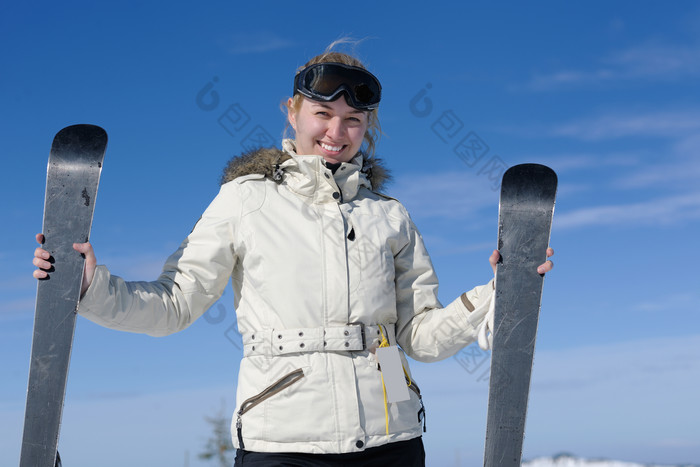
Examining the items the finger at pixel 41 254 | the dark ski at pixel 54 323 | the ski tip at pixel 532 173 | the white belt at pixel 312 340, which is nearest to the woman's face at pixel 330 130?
the ski tip at pixel 532 173

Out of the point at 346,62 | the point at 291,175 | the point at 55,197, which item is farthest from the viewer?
the point at 346,62

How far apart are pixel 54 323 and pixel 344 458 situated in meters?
1.21

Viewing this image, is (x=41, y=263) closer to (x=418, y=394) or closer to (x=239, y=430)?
(x=239, y=430)

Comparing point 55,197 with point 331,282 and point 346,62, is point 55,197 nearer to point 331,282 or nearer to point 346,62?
Result: point 331,282

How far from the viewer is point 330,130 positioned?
9.37 feet

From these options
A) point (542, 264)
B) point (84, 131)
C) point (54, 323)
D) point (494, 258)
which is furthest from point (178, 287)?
point (542, 264)

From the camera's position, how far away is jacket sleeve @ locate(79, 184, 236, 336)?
2.52 meters

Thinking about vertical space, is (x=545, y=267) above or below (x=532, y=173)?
below

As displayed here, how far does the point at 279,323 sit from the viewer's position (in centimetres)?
250

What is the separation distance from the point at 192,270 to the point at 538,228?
1410 mm

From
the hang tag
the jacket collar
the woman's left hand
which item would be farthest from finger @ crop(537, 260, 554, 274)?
the jacket collar

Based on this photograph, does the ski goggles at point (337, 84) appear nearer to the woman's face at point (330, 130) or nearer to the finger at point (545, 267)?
the woman's face at point (330, 130)

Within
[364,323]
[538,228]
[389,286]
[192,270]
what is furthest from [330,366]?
[538,228]

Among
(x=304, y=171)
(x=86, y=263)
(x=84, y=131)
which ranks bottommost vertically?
(x=86, y=263)
